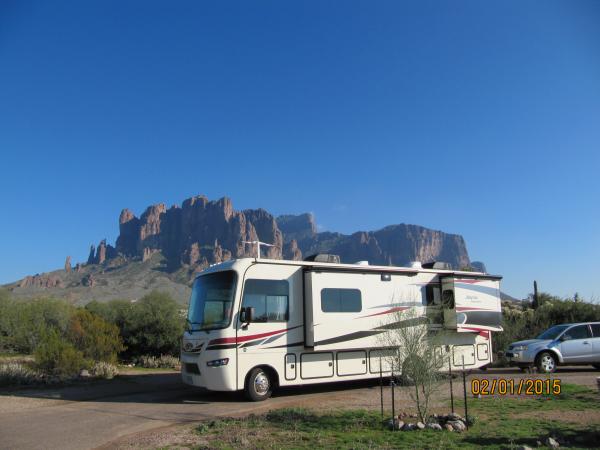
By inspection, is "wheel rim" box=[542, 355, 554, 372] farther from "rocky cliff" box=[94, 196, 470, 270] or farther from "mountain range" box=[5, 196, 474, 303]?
"rocky cliff" box=[94, 196, 470, 270]

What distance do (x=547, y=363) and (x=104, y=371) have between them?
43.5ft

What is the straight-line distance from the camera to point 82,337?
16.5 metres

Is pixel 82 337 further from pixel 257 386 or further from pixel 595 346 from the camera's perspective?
pixel 595 346

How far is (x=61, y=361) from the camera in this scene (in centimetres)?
1462

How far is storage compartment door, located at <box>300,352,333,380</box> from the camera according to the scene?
1202 centimetres

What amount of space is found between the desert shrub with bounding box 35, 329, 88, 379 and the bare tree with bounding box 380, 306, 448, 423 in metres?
10.2

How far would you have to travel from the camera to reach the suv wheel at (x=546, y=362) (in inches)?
602

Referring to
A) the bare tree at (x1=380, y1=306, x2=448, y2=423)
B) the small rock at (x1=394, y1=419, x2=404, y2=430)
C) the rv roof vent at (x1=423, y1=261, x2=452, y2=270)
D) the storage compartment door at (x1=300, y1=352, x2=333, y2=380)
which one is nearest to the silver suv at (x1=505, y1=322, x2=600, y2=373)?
the rv roof vent at (x1=423, y1=261, x2=452, y2=270)

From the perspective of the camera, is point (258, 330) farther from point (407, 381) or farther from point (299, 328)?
point (407, 381)

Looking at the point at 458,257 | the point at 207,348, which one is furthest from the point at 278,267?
the point at 458,257

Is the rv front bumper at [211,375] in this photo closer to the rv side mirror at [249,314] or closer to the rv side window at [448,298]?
the rv side mirror at [249,314]

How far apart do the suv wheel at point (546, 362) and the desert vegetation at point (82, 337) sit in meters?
12.5
